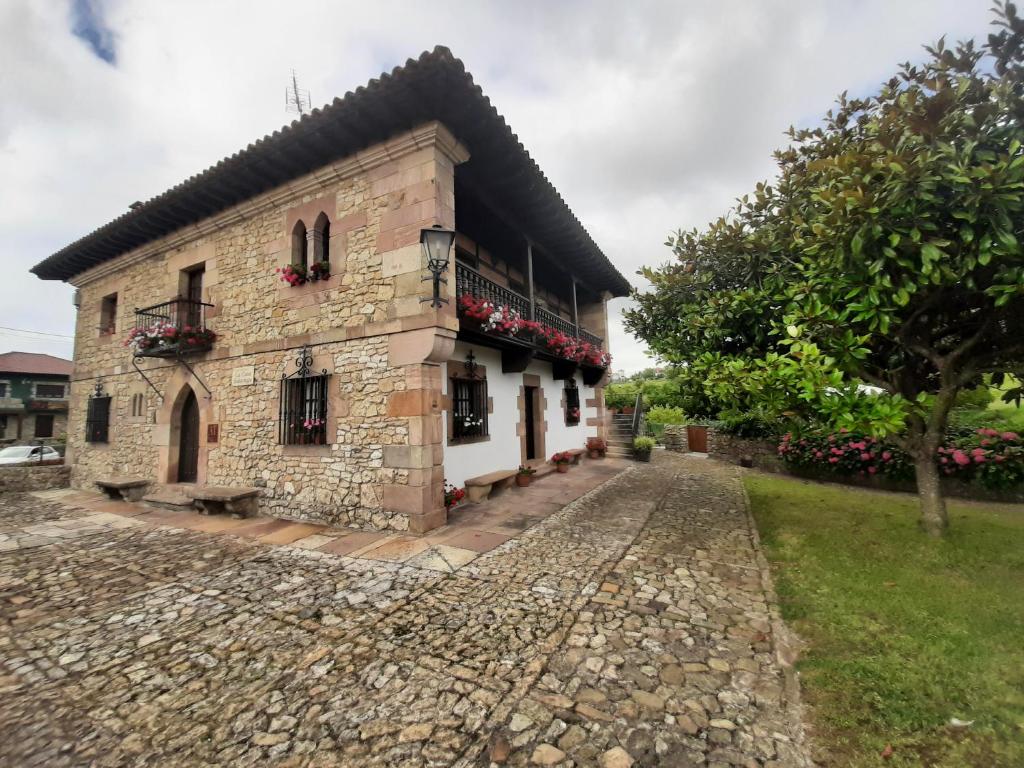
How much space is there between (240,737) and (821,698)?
3392mm

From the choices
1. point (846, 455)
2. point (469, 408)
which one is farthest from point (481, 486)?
point (846, 455)

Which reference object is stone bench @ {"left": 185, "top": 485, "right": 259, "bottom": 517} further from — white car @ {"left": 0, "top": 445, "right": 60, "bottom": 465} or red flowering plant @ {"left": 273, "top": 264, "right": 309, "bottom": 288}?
white car @ {"left": 0, "top": 445, "right": 60, "bottom": 465}

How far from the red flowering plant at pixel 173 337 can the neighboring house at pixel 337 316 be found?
5 centimetres

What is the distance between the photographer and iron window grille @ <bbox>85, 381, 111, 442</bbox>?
33.2ft

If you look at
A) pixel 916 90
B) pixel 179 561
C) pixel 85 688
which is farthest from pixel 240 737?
pixel 916 90

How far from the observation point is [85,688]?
261 centimetres

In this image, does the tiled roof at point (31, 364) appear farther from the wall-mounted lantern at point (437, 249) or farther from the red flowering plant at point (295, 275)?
the wall-mounted lantern at point (437, 249)

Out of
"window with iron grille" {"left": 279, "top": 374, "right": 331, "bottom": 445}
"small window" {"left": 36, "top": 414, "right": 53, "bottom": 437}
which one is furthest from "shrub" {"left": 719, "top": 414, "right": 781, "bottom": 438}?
"small window" {"left": 36, "top": 414, "right": 53, "bottom": 437}

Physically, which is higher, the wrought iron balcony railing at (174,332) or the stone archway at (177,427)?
the wrought iron balcony railing at (174,332)

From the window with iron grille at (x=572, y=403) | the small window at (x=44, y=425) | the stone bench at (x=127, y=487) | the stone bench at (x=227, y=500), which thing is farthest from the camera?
the small window at (x=44, y=425)

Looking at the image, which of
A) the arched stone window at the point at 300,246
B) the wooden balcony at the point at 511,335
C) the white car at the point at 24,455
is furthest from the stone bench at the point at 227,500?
the white car at the point at 24,455

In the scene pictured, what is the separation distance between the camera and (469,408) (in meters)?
7.95

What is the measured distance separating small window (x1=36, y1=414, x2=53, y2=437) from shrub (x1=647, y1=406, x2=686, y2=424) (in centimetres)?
3923

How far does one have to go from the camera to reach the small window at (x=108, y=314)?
10625 mm
